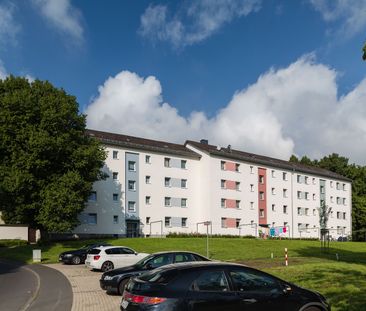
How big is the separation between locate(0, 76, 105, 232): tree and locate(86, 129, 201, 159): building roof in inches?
492

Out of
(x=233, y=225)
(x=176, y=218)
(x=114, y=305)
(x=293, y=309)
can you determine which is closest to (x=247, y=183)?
(x=233, y=225)

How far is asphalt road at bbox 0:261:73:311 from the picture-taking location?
1302 centimetres

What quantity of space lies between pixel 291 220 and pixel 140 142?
2726 cm

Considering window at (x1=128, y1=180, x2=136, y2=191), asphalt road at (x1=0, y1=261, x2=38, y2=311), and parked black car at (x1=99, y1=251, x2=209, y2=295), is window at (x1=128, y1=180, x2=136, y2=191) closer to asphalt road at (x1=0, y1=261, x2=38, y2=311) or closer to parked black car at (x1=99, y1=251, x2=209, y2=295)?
asphalt road at (x1=0, y1=261, x2=38, y2=311)

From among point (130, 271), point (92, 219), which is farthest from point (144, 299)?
point (92, 219)

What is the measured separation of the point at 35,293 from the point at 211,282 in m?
9.82

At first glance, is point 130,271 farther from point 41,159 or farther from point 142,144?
point 142,144

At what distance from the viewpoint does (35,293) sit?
1578cm

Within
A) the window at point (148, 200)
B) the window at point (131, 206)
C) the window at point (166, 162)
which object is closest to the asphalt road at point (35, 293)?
the window at point (131, 206)

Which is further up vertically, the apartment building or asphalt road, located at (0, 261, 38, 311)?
the apartment building

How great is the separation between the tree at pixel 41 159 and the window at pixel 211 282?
109ft

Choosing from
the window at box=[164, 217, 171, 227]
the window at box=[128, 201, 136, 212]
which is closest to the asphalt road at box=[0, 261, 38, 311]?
the window at box=[128, 201, 136, 212]

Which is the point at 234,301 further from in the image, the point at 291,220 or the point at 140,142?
the point at 291,220

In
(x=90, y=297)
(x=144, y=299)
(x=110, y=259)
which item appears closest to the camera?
(x=144, y=299)
